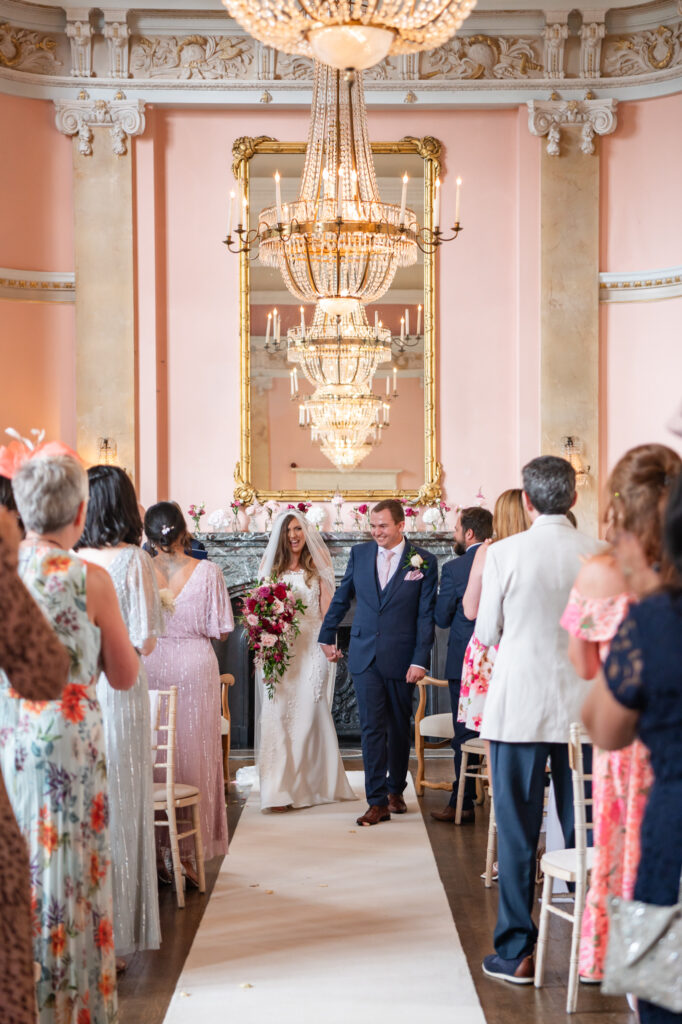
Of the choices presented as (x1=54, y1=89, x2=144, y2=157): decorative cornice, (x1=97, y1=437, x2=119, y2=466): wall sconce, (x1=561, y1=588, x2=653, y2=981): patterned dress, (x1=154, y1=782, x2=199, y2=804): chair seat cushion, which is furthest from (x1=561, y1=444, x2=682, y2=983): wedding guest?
(x1=54, y1=89, x2=144, y2=157): decorative cornice

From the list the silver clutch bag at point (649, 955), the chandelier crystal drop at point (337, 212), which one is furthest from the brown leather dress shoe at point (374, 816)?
the silver clutch bag at point (649, 955)

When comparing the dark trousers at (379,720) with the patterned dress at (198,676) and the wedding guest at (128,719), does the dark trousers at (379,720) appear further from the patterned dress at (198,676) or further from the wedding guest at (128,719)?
the wedding guest at (128,719)

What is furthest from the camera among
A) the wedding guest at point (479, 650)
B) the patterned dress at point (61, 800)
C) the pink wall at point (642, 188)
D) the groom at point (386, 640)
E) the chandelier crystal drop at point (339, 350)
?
the pink wall at point (642, 188)

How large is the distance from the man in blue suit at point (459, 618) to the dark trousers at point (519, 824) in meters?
2.67

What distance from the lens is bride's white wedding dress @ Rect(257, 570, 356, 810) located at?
7.46 meters

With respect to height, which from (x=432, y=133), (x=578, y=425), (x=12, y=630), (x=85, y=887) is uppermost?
(x=432, y=133)

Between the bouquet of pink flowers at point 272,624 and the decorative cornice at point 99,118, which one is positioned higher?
the decorative cornice at point 99,118

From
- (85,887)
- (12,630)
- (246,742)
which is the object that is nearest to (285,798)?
(246,742)

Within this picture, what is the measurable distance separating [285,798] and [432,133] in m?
6.41

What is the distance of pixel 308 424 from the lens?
1039cm

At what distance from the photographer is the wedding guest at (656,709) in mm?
2084

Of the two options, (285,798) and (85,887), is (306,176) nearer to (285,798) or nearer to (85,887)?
(285,798)

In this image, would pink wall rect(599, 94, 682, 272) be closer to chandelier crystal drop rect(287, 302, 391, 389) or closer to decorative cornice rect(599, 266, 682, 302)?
decorative cornice rect(599, 266, 682, 302)

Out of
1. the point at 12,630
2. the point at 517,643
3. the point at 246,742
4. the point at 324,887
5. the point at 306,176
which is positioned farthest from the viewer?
the point at 246,742
